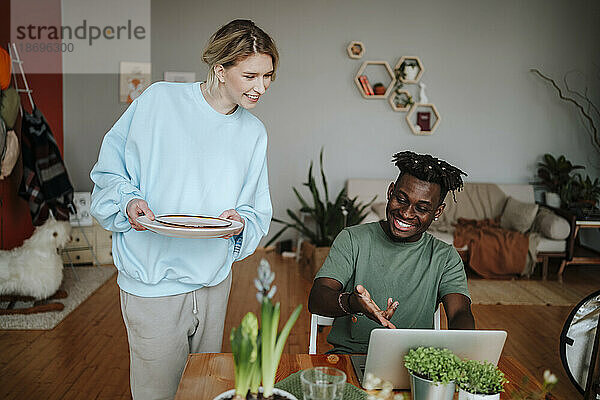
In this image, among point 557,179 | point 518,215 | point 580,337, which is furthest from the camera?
point 557,179

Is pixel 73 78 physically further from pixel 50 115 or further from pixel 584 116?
pixel 584 116

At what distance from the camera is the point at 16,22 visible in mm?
4750

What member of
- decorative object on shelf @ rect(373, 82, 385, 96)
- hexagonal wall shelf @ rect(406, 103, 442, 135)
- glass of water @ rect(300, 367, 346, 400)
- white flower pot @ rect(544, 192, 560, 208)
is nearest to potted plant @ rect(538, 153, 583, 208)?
white flower pot @ rect(544, 192, 560, 208)

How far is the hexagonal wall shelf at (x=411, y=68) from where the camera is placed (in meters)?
5.94

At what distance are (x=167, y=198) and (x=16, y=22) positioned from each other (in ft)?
12.7

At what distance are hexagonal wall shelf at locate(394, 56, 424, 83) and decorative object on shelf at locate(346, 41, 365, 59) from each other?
1.25 ft

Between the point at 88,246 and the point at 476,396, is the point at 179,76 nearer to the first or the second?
the point at 88,246

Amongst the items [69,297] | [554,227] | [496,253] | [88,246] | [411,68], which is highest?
[411,68]

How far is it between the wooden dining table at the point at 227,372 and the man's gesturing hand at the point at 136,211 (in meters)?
0.38

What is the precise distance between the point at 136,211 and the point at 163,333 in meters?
0.36

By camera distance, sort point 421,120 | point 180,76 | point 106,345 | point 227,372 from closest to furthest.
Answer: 1. point 227,372
2. point 106,345
3. point 180,76
4. point 421,120

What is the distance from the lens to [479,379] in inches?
46.8

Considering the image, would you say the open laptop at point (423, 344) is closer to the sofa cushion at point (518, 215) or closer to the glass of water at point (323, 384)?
the glass of water at point (323, 384)

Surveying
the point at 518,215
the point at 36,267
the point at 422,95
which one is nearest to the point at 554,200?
the point at 518,215
